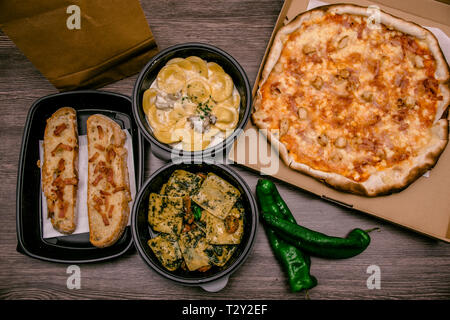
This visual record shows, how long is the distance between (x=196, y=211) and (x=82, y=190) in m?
0.88

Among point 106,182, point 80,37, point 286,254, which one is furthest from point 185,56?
point 286,254

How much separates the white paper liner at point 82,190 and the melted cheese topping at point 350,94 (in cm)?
106

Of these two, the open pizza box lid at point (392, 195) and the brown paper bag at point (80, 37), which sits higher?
the brown paper bag at point (80, 37)

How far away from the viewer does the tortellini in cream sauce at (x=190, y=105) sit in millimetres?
2084

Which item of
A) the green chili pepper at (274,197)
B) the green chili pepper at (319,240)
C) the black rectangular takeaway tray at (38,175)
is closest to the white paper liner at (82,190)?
the black rectangular takeaway tray at (38,175)

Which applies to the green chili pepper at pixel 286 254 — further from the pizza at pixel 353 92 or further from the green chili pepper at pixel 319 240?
the pizza at pixel 353 92

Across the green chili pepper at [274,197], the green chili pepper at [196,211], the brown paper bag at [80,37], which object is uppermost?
the brown paper bag at [80,37]

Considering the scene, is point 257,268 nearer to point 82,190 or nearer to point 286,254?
point 286,254

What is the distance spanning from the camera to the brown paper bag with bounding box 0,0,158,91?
5.44 ft

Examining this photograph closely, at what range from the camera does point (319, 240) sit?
215 cm

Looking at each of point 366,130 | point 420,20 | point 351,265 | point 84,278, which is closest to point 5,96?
point 84,278

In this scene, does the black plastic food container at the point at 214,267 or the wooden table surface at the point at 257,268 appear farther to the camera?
the wooden table surface at the point at 257,268

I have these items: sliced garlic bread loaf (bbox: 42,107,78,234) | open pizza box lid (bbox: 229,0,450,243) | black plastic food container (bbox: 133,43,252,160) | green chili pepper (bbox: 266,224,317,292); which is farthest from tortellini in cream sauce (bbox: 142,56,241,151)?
green chili pepper (bbox: 266,224,317,292)

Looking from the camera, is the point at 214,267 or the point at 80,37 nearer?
the point at 80,37
